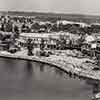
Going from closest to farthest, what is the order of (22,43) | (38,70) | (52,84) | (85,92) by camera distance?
(85,92) → (52,84) → (38,70) → (22,43)

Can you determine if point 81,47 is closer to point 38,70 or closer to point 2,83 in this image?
point 38,70

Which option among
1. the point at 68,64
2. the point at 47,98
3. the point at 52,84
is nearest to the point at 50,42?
the point at 68,64

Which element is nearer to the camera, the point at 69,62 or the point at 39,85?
the point at 39,85

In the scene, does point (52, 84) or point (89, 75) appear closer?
point (52, 84)

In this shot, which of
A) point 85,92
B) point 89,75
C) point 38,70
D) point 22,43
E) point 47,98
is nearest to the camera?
point 47,98

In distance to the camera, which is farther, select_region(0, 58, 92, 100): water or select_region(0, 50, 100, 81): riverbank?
select_region(0, 50, 100, 81): riverbank
